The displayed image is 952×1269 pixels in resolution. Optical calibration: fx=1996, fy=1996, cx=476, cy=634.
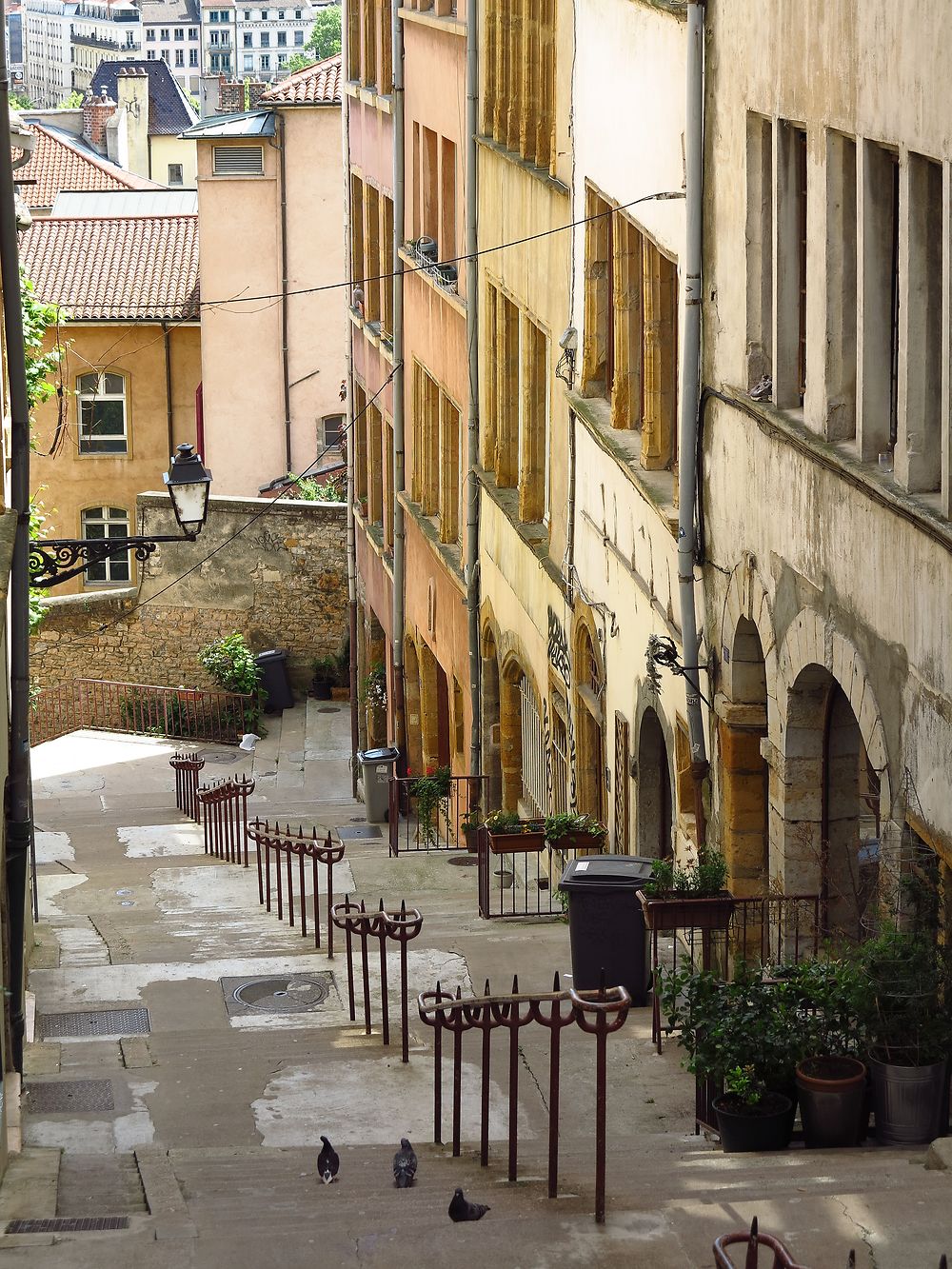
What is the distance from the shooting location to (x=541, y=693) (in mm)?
16516

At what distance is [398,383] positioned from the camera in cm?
2386

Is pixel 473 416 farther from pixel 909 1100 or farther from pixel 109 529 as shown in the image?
pixel 109 529

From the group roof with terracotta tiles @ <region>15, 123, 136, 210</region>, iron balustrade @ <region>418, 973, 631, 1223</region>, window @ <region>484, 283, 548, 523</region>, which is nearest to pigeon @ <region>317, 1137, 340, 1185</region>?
iron balustrade @ <region>418, 973, 631, 1223</region>

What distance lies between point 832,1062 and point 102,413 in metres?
31.6

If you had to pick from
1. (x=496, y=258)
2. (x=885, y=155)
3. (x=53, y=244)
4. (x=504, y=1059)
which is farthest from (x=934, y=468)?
(x=53, y=244)

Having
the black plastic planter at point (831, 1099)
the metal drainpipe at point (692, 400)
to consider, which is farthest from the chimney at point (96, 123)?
the black plastic planter at point (831, 1099)

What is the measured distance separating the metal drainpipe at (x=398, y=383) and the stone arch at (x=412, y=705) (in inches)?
3.8

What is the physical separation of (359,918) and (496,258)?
9042 mm

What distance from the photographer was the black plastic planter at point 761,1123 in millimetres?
7996

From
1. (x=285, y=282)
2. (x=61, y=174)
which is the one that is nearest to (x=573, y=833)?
(x=285, y=282)

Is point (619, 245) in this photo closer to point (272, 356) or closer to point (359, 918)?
point (359, 918)

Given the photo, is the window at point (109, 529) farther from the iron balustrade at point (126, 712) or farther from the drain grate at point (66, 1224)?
the drain grate at point (66, 1224)

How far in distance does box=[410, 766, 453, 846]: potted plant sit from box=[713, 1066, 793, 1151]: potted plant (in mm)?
12368

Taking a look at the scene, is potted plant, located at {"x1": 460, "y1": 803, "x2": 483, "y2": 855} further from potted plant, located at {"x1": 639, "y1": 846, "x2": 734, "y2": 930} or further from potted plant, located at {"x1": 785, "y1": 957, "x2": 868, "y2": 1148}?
potted plant, located at {"x1": 785, "y1": 957, "x2": 868, "y2": 1148}
